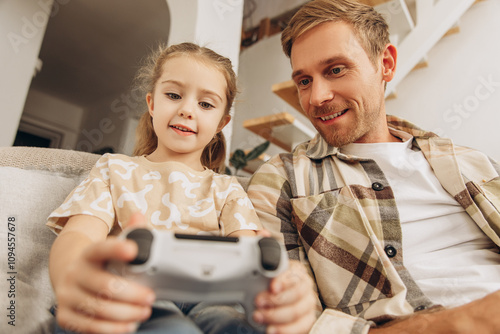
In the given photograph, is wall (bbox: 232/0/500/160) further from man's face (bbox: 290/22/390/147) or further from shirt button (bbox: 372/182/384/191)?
shirt button (bbox: 372/182/384/191)

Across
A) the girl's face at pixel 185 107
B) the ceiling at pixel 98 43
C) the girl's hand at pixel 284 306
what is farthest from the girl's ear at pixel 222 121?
the ceiling at pixel 98 43

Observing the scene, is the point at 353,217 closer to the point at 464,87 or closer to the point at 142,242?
the point at 142,242

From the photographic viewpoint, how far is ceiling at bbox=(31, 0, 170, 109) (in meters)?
2.58

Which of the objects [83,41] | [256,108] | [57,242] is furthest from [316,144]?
[83,41]

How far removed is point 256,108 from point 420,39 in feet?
4.17

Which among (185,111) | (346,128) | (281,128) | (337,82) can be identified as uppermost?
(281,128)

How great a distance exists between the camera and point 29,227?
72 centimetres

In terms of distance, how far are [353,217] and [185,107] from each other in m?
0.47

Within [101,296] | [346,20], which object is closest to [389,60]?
[346,20]

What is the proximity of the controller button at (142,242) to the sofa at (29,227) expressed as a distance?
341mm

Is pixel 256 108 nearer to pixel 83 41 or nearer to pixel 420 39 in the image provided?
pixel 420 39

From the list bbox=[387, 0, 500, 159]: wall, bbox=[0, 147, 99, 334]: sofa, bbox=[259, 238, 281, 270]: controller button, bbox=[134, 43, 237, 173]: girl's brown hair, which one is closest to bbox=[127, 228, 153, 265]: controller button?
bbox=[259, 238, 281, 270]: controller button

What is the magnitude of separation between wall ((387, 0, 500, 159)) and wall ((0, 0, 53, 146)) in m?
2.13

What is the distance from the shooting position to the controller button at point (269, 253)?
35cm
